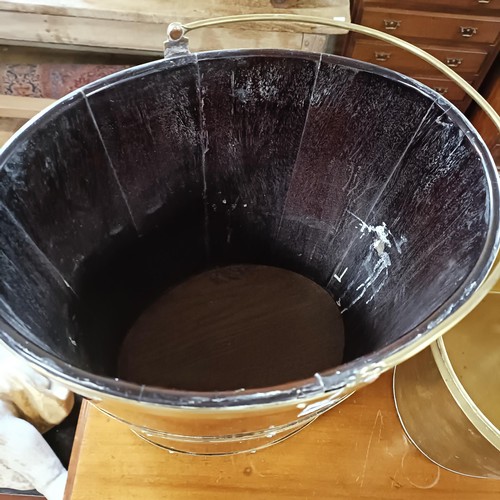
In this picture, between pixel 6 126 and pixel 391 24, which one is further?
pixel 6 126

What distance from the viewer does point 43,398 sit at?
87 cm

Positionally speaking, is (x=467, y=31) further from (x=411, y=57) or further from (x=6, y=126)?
(x=6, y=126)

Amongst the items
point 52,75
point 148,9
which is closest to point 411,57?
point 148,9

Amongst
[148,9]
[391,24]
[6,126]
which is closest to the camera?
[148,9]

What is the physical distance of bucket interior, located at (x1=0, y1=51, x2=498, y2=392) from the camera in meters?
0.59

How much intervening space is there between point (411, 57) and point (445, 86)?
152 mm

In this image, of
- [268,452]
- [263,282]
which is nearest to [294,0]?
[263,282]

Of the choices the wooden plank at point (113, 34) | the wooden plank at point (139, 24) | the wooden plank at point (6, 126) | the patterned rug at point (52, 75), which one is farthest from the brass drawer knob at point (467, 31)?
the wooden plank at point (6, 126)

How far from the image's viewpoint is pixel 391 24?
1142 millimetres

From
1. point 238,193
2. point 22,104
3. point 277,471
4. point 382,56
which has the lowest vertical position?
point 277,471

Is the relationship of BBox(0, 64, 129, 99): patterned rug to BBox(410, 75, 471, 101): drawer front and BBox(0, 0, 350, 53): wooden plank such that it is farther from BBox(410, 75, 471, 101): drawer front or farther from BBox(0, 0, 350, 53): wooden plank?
BBox(410, 75, 471, 101): drawer front

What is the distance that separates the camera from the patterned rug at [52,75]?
45.4 inches

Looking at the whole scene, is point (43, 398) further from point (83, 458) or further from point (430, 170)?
point (430, 170)

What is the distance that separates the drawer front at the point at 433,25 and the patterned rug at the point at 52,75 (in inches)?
23.2
